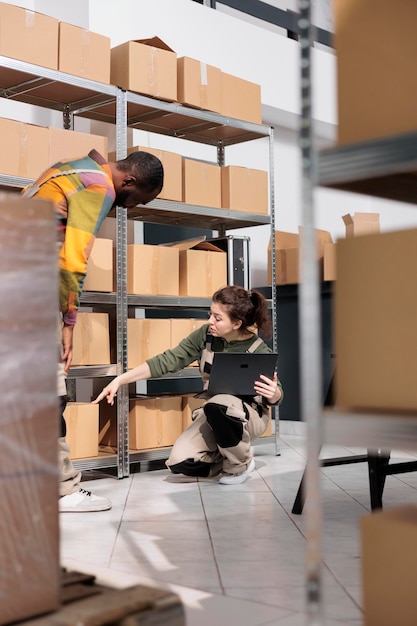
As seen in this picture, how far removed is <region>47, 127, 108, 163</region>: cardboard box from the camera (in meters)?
3.67

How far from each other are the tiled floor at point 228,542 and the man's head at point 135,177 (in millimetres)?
1243

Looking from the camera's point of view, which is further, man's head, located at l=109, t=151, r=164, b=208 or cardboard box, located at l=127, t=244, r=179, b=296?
cardboard box, located at l=127, t=244, r=179, b=296

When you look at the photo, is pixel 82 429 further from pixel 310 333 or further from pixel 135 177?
pixel 310 333

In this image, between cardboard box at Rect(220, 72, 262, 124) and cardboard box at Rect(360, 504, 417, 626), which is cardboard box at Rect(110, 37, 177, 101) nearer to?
cardboard box at Rect(220, 72, 262, 124)

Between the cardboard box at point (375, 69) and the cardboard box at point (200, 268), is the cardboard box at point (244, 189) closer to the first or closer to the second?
the cardboard box at point (200, 268)

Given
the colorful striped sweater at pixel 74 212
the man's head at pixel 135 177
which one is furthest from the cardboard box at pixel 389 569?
the man's head at pixel 135 177

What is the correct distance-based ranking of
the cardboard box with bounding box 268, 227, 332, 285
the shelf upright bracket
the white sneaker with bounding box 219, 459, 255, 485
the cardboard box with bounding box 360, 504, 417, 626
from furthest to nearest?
the cardboard box with bounding box 268, 227, 332, 285 < the shelf upright bracket < the white sneaker with bounding box 219, 459, 255, 485 < the cardboard box with bounding box 360, 504, 417, 626

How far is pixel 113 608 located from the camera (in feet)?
4.27

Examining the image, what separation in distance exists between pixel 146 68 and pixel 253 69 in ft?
6.10

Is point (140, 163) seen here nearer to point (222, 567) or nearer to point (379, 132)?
point (222, 567)

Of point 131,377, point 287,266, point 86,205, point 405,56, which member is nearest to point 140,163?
point 86,205

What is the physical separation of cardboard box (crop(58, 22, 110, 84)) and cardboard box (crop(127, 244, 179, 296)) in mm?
866

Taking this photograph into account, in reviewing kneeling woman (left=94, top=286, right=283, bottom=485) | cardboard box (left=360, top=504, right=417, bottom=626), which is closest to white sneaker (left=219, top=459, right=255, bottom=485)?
kneeling woman (left=94, top=286, right=283, bottom=485)

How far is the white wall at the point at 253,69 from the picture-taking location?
4.71m
